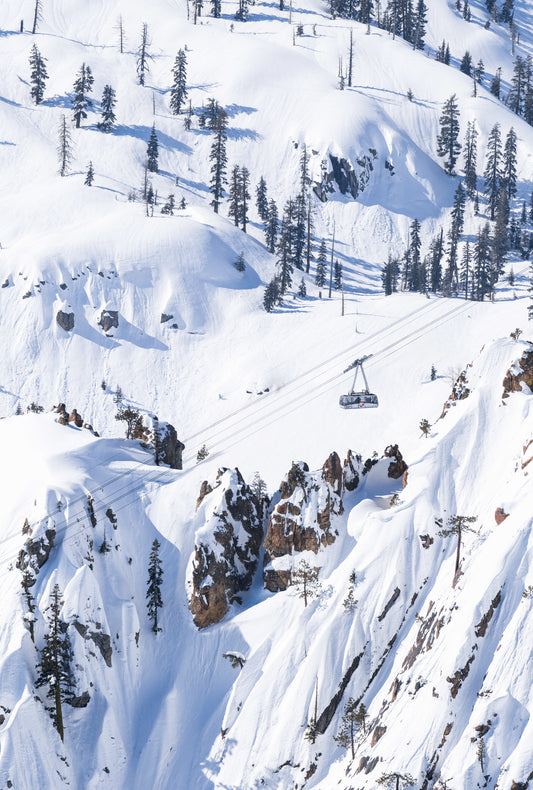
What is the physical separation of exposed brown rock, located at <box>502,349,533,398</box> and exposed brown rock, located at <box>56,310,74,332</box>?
52278mm

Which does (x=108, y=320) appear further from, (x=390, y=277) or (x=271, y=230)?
(x=390, y=277)

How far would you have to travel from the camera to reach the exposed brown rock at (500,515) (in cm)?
6425

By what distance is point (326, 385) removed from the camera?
305 feet

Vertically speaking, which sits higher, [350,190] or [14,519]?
[350,190]

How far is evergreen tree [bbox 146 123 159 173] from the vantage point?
142 meters

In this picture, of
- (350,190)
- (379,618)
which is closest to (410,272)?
(350,190)

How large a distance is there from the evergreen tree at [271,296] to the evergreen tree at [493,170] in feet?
170

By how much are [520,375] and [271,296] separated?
1646 inches

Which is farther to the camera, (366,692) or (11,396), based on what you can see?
(11,396)

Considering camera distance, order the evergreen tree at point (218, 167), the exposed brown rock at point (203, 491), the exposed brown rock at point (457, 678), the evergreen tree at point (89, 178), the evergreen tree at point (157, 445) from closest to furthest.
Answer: the exposed brown rock at point (457, 678), the exposed brown rock at point (203, 491), the evergreen tree at point (157, 445), the evergreen tree at point (89, 178), the evergreen tree at point (218, 167)

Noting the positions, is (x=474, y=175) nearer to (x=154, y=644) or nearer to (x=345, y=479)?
(x=345, y=479)

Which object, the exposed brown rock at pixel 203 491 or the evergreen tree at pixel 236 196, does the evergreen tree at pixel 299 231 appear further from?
the exposed brown rock at pixel 203 491

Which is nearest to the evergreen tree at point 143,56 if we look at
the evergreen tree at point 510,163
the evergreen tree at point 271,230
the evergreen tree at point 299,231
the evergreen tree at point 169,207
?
the evergreen tree at point 169,207

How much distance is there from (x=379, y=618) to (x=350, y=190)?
98.7 metres
